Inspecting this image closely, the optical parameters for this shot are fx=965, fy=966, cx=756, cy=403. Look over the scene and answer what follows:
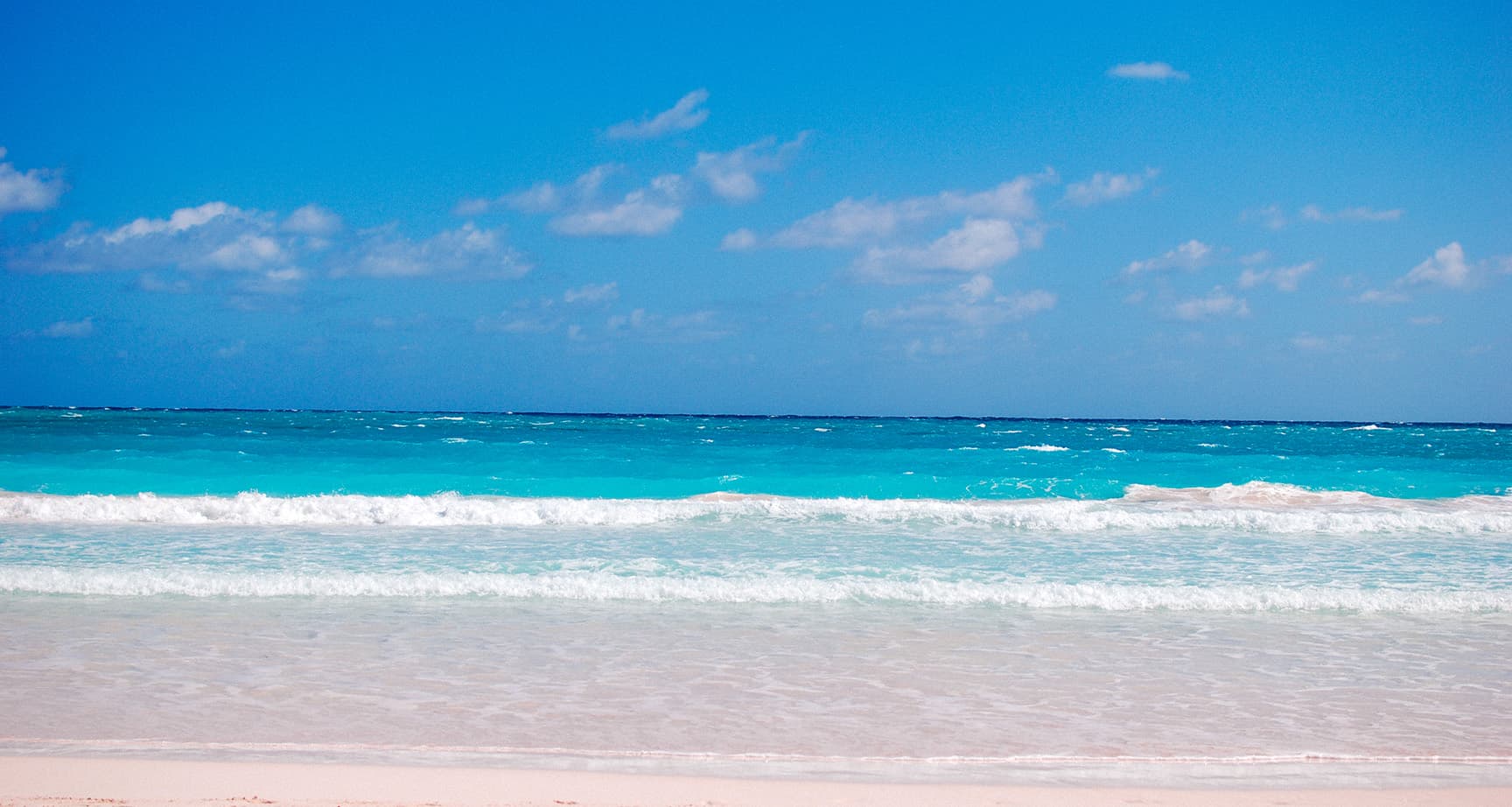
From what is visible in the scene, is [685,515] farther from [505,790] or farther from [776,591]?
[505,790]

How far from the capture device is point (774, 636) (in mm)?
7723

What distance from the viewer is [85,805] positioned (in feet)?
13.8

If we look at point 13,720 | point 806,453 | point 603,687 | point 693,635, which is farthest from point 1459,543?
point 806,453

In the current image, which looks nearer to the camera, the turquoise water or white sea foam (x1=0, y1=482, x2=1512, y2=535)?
white sea foam (x1=0, y1=482, x2=1512, y2=535)

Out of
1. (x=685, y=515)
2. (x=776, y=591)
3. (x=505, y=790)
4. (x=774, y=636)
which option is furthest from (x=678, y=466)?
(x=505, y=790)

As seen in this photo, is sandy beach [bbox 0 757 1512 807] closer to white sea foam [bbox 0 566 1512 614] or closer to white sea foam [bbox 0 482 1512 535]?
white sea foam [bbox 0 566 1512 614]

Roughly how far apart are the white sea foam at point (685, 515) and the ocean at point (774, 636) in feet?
0.24

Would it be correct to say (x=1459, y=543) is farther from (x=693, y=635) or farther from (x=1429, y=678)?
(x=693, y=635)

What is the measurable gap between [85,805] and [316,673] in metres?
2.29

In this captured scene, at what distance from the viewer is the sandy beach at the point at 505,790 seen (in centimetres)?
436

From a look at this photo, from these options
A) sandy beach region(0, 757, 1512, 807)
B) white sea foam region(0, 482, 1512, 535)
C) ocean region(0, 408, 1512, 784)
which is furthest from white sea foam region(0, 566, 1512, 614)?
white sea foam region(0, 482, 1512, 535)

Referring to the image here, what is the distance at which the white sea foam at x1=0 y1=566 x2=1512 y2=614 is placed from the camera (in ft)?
29.7

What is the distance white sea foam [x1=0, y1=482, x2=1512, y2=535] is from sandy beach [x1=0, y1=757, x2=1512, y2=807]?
995cm

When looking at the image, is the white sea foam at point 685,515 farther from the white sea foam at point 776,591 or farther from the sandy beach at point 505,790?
the sandy beach at point 505,790
